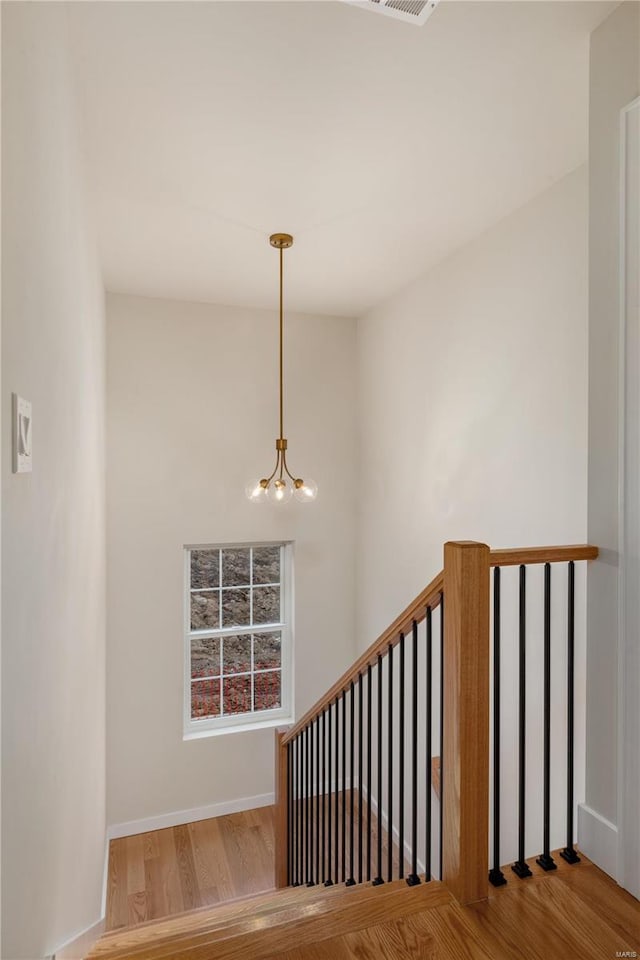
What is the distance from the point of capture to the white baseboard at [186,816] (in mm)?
4105

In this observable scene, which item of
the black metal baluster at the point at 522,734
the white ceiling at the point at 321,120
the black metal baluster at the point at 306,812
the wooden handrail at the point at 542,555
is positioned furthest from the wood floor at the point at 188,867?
the white ceiling at the point at 321,120

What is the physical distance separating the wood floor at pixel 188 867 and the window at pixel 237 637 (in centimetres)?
72

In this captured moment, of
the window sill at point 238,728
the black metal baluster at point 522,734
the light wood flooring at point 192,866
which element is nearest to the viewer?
the black metal baluster at point 522,734

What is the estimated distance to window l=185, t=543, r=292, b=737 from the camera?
14.8 feet

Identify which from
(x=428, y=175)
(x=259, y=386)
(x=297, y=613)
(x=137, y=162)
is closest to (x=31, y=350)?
(x=137, y=162)

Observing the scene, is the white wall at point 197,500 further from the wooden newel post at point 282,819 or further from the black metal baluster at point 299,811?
the black metal baluster at point 299,811

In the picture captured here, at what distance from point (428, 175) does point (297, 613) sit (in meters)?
3.40

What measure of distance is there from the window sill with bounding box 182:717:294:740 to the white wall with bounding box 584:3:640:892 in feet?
10.6

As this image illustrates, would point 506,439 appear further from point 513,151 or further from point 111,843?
point 111,843

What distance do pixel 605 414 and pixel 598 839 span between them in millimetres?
1332

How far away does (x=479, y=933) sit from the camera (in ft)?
4.56

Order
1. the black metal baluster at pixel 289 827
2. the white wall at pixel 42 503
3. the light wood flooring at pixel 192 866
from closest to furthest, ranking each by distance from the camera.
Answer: the white wall at pixel 42 503, the black metal baluster at pixel 289 827, the light wood flooring at pixel 192 866

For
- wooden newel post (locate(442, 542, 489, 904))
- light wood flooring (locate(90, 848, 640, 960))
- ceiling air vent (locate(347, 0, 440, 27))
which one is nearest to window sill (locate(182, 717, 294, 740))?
light wood flooring (locate(90, 848, 640, 960))

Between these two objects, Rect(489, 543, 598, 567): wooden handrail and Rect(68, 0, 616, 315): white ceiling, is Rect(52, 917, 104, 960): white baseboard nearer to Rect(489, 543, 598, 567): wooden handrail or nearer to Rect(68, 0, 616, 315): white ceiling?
Rect(489, 543, 598, 567): wooden handrail
